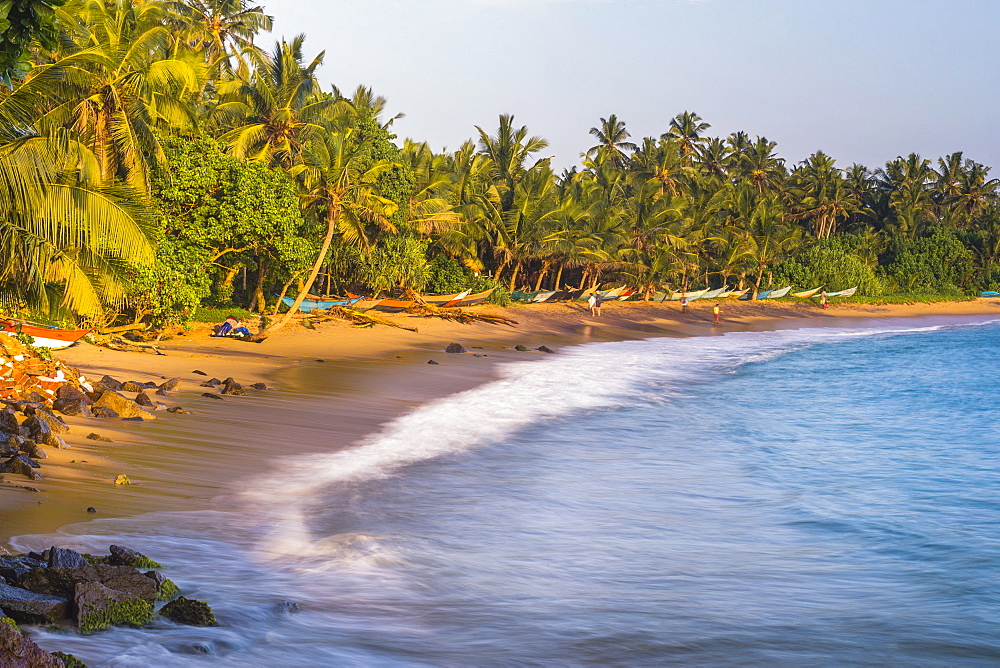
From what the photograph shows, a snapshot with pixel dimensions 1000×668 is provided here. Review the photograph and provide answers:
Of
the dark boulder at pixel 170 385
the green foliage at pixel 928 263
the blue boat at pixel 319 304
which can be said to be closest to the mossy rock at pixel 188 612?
the dark boulder at pixel 170 385

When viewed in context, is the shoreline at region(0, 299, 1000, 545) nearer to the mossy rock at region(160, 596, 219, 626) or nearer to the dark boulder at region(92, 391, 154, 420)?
the dark boulder at region(92, 391, 154, 420)

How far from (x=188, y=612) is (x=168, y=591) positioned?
1.18 ft

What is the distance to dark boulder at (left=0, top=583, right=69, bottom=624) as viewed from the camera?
170 inches

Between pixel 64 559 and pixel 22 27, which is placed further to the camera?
pixel 64 559

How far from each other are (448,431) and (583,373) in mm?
8378

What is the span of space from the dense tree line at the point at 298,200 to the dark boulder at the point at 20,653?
9.55ft

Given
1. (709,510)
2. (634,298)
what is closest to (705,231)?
(634,298)

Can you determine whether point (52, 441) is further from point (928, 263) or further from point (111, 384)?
point (928, 263)

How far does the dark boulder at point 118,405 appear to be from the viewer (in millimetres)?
10031

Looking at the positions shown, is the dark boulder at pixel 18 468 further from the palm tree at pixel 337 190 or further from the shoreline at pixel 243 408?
the palm tree at pixel 337 190

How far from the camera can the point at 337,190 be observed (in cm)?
2292

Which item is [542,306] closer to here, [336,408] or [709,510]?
[336,408]

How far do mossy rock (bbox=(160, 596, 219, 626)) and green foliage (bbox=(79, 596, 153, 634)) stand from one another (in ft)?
0.32

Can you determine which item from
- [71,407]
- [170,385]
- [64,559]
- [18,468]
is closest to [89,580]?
[64,559]
